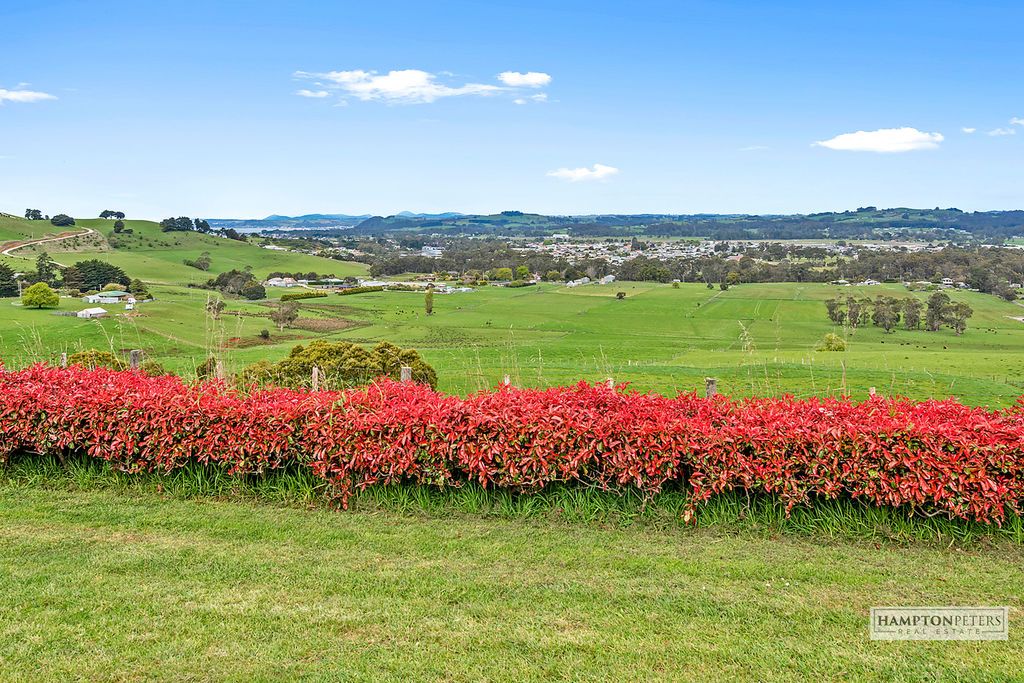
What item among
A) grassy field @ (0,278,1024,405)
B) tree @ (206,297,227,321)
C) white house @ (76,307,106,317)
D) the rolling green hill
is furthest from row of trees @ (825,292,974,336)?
the rolling green hill

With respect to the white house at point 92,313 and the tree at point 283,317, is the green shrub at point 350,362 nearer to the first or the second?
the tree at point 283,317

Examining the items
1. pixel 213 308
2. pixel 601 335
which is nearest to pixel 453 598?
pixel 213 308

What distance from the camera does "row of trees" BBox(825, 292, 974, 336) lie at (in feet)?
212

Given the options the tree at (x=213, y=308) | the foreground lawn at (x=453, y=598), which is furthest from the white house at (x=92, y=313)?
the foreground lawn at (x=453, y=598)

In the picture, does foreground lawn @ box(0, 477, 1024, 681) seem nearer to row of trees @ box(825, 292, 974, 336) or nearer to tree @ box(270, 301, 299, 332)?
tree @ box(270, 301, 299, 332)

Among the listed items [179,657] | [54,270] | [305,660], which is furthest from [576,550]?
[54,270]

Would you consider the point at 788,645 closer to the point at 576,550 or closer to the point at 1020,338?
the point at 576,550

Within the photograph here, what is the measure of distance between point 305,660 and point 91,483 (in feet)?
13.8

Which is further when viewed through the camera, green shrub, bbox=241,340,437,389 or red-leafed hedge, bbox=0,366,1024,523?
green shrub, bbox=241,340,437,389

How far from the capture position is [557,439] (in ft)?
19.9

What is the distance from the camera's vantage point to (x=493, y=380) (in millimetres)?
19594

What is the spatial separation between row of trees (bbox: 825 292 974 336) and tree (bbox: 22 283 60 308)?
67982mm

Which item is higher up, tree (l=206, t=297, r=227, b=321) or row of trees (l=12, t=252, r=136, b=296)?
tree (l=206, t=297, r=227, b=321)

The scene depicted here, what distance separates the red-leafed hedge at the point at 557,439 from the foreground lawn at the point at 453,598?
0.41 meters
